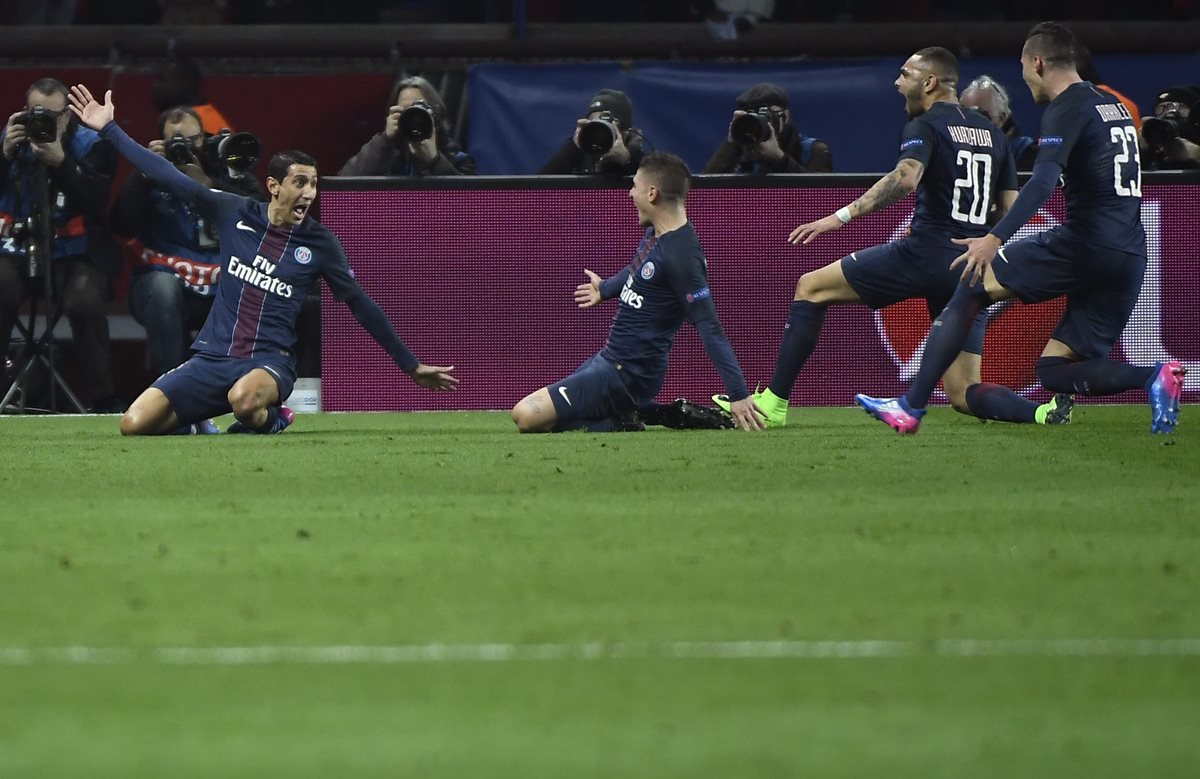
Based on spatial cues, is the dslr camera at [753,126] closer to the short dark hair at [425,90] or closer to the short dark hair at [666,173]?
the short dark hair at [425,90]

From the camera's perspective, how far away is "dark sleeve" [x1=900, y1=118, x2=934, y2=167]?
9086mm

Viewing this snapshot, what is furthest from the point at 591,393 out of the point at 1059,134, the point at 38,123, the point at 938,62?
the point at 38,123

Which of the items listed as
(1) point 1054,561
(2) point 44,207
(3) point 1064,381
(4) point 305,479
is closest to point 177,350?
(2) point 44,207

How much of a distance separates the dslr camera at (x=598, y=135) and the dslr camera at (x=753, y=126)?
0.71 meters

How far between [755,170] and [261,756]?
9.28 m

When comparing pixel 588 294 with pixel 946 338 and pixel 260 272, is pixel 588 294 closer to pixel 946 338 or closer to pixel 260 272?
pixel 260 272

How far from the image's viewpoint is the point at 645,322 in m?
9.51

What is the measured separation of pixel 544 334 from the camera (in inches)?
467

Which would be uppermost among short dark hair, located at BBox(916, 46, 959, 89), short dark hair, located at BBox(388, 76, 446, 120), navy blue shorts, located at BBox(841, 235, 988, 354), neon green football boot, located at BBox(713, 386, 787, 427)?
short dark hair, located at BBox(916, 46, 959, 89)

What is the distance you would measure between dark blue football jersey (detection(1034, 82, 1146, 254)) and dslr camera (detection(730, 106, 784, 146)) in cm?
270

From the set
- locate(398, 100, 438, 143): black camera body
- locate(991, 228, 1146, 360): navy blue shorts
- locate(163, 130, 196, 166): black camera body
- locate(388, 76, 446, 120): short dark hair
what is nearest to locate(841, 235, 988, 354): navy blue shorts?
locate(991, 228, 1146, 360): navy blue shorts

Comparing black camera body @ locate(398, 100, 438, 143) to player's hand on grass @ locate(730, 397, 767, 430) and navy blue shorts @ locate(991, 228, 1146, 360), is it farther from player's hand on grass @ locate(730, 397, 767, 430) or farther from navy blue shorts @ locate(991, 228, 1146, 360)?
navy blue shorts @ locate(991, 228, 1146, 360)

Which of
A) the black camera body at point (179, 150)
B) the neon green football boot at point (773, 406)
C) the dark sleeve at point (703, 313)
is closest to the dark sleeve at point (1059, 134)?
the dark sleeve at point (703, 313)

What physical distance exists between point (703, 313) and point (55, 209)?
4.50m
